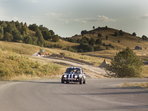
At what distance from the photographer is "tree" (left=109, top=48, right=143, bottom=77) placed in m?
75.8

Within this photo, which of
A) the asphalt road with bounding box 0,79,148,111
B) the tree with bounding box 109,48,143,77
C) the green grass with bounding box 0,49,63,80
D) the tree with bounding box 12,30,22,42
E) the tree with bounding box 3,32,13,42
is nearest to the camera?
the asphalt road with bounding box 0,79,148,111

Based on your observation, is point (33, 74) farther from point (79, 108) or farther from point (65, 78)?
point (79, 108)

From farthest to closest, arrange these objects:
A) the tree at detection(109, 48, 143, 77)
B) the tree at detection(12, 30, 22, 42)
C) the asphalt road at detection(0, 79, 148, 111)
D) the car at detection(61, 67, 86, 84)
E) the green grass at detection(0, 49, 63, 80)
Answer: the tree at detection(12, 30, 22, 42)
the tree at detection(109, 48, 143, 77)
the green grass at detection(0, 49, 63, 80)
the car at detection(61, 67, 86, 84)
the asphalt road at detection(0, 79, 148, 111)

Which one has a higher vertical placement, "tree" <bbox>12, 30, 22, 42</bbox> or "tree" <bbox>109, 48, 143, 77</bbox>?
"tree" <bbox>12, 30, 22, 42</bbox>

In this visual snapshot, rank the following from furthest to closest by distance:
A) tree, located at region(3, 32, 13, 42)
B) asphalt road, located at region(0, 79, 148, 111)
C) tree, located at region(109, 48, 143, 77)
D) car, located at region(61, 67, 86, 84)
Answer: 1. tree, located at region(3, 32, 13, 42)
2. tree, located at region(109, 48, 143, 77)
3. car, located at region(61, 67, 86, 84)
4. asphalt road, located at region(0, 79, 148, 111)

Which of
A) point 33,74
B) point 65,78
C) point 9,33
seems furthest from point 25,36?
point 65,78

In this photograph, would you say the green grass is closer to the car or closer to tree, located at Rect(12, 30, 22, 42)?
the car

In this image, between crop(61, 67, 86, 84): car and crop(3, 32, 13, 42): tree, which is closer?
crop(61, 67, 86, 84): car

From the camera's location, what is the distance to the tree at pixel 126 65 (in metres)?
75.8

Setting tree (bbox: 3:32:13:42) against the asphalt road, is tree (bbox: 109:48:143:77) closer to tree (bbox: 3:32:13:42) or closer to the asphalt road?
the asphalt road

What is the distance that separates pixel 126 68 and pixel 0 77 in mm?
28633

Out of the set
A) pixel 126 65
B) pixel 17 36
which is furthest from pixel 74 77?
pixel 17 36

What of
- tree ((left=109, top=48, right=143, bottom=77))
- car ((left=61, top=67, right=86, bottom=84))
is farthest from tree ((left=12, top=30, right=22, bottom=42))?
car ((left=61, top=67, right=86, bottom=84))

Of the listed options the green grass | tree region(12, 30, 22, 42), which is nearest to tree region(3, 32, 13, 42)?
tree region(12, 30, 22, 42)
